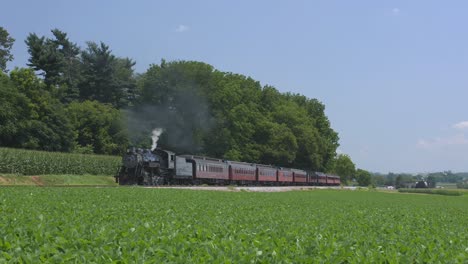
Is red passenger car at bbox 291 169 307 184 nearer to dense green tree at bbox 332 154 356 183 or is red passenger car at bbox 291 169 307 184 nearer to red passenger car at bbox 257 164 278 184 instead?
red passenger car at bbox 257 164 278 184

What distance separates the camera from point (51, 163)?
5316 cm

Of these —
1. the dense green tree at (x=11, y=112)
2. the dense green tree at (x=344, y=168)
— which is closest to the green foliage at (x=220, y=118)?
A: the dense green tree at (x=11, y=112)

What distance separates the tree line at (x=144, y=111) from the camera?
63688mm

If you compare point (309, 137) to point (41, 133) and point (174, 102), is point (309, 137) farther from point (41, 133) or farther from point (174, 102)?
→ point (41, 133)

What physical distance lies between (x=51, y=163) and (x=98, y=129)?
24078 millimetres

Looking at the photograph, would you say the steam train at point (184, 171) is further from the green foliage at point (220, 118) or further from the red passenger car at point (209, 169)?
the green foliage at point (220, 118)

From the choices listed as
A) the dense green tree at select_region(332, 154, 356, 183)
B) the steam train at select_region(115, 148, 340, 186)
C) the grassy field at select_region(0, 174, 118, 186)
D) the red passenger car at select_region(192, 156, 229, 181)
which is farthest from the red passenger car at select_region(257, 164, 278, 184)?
the dense green tree at select_region(332, 154, 356, 183)

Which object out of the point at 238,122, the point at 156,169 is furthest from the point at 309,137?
the point at 156,169

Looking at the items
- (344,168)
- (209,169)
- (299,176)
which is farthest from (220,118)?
(344,168)

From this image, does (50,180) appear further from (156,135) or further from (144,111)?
(144,111)

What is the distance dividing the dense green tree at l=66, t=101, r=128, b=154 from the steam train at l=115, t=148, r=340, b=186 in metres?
20.5

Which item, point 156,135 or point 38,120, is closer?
point 156,135

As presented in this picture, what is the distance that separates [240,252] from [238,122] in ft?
256

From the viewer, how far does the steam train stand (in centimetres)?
4334
